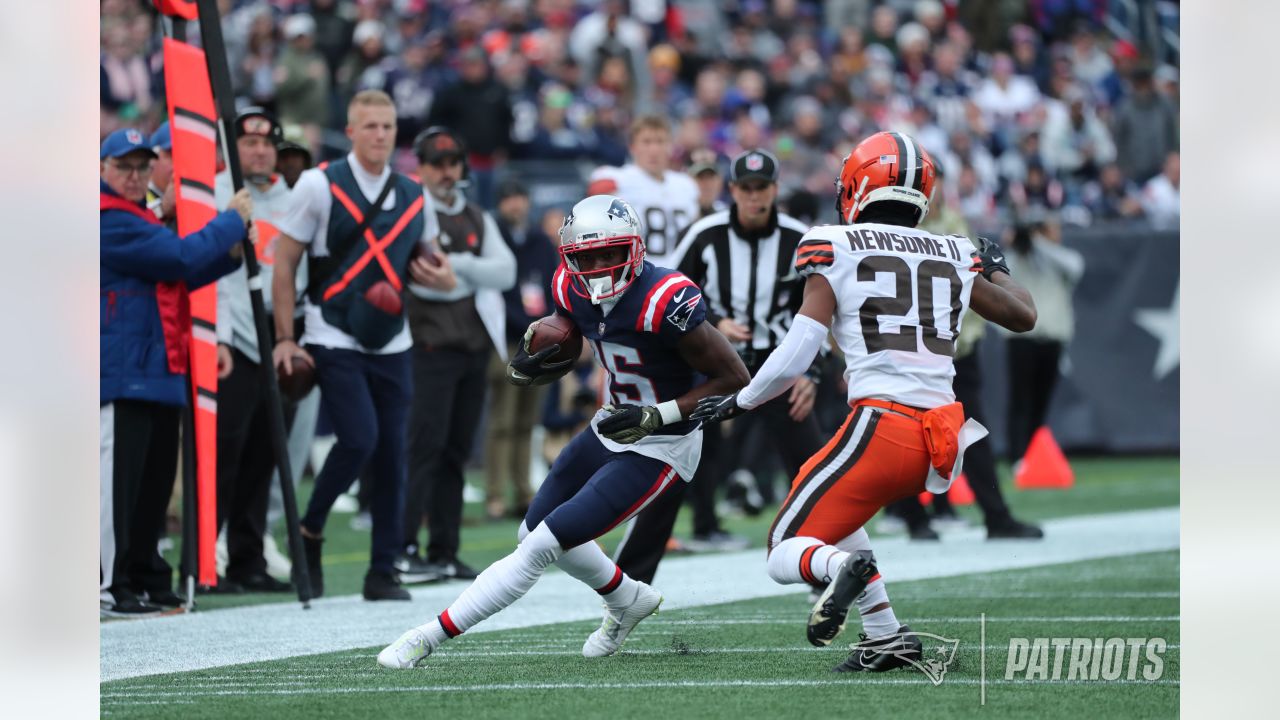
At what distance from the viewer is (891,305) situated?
536 centimetres

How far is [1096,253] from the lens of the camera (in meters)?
15.8

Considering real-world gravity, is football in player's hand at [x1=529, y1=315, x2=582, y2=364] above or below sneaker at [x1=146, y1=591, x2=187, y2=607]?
above

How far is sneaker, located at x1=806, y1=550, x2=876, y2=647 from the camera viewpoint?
190 inches

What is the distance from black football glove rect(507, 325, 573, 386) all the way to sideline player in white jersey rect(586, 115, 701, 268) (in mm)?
3677

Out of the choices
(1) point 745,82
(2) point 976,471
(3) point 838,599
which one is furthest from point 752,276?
(1) point 745,82

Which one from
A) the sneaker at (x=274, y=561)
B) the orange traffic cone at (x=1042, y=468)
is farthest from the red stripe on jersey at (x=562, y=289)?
the orange traffic cone at (x=1042, y=468)

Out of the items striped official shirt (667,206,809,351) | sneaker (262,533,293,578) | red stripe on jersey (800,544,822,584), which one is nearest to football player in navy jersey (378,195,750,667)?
red stripe on jersey (800,544,822,584)

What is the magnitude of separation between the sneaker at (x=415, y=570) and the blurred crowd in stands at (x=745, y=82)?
20.0 ft

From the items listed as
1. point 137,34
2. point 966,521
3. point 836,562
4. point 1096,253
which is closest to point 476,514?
point 966,521

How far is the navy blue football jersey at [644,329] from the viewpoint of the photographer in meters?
5.72

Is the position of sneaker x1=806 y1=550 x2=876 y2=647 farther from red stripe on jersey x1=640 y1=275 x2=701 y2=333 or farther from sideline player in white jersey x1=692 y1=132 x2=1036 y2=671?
red stripe on jersey x1=640 y1=275 x2=701 y2=333

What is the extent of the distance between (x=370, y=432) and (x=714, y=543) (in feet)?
10.0

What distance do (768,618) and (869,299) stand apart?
2061 mm
